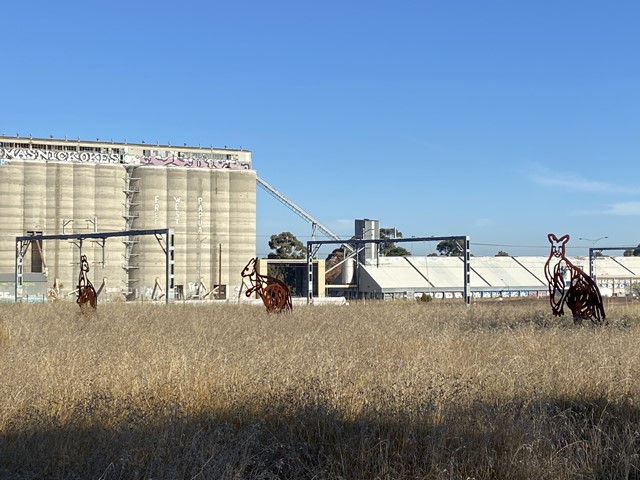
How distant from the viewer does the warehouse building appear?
70188 millimetres

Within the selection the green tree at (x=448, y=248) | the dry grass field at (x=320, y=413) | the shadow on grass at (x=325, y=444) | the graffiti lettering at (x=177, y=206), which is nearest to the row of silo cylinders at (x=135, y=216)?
the graffiti lettering at (x=177, y=206)

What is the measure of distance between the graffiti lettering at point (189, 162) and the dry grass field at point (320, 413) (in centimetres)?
6628

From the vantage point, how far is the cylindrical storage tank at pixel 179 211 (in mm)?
74625

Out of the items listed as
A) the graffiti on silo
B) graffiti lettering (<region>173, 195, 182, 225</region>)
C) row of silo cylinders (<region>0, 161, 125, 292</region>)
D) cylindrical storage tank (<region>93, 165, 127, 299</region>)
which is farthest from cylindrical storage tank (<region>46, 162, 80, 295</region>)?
graffiti lettering (<region>173, 195, 182, 225</region>)

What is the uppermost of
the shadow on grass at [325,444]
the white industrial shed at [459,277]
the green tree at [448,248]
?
the green tree at [448,248]

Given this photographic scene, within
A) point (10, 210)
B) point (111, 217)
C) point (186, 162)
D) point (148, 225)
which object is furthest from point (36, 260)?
point (186, 162)

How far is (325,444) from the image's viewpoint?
19.6ft

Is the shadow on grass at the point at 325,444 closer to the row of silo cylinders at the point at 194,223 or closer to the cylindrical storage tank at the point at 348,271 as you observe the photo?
the row of silo cylinders at the point at 194,223

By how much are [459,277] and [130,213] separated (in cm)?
3218

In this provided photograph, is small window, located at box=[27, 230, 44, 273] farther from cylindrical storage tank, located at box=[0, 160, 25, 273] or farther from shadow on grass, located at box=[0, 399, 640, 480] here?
shadow on grass, located at box=[0, 399, 640, 480]

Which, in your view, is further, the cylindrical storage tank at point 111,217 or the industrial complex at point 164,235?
the cylindrical storage tank at point 111,217

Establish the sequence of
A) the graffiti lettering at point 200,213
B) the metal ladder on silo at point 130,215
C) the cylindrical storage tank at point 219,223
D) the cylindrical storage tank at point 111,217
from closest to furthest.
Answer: the cylindrical storage tank at point 111,217, the metal ladder on silo at point 130,215, the graffiti lettering at point 200,213, the cylindrical storage tank at point 219,223

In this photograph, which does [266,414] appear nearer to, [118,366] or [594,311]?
[118,366]

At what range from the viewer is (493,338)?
13.1m
